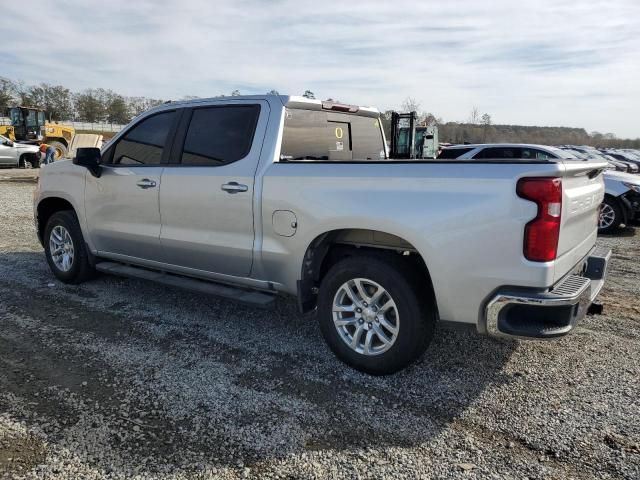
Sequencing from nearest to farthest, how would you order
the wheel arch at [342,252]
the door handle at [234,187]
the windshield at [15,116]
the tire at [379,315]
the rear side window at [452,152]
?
the tire at [379,315] < the wheel arch at [342,252] < the door handle at [234,187] < the rear side window at [452,152] < the windshield at [15,116]

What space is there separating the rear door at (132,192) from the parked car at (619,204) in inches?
328

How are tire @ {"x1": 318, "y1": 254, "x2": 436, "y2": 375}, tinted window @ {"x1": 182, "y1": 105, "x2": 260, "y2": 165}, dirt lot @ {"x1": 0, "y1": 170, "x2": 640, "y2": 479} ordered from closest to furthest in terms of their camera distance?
1. dirt lot @ {"x1": 0, "y1": 170, "x2": 640, "y2": 479}
2. tire @ {"x1": 318, "y1": 254, "x2": 436, "y2": 375}
3. tinted window @ {"x1": 182, "y1": 105, "x2": 260, "y2": 165}

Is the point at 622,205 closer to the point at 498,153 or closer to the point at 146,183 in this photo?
the point at 498,153

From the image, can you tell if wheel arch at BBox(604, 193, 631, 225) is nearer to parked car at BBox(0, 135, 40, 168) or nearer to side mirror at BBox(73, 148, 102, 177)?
side mirror at BBox(73, 148, 102, 177)

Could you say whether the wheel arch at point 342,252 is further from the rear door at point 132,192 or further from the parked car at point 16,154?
the parked car at point 16,154

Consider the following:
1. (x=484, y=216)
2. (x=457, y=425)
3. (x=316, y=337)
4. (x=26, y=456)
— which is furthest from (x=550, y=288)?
(x=26, y=456)

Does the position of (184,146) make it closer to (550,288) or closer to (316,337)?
(316,337)

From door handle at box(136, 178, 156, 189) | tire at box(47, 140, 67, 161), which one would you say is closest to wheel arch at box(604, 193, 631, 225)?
door handle at box(136, 178, 156, 189)

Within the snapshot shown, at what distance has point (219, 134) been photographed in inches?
174

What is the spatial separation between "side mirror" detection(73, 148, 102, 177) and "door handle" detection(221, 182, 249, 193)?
70.8 inches

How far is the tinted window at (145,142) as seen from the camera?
483cm

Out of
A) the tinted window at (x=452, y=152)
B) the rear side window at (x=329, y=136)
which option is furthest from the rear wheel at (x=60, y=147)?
the rear side window at (x=329, y=136)

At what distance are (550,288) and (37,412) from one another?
10.4 feet

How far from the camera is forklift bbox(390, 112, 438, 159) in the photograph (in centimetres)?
704
